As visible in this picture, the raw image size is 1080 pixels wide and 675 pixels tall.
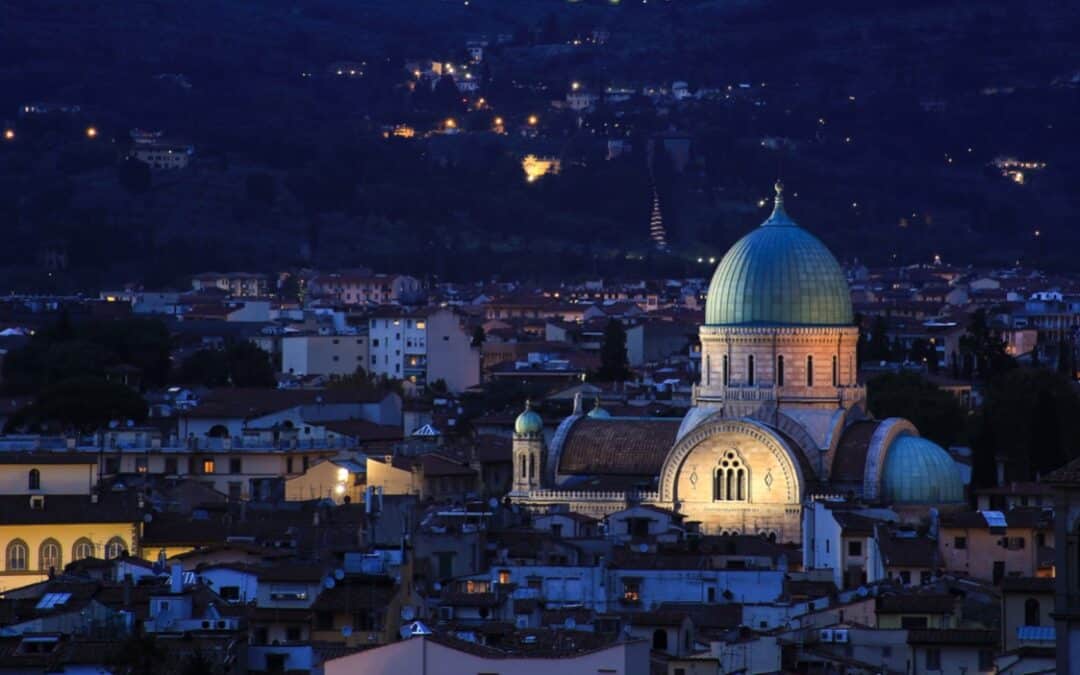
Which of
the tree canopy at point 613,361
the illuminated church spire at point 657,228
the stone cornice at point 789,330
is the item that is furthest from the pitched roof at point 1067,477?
the illuminated church spire at point 657,228

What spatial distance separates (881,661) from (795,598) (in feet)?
24.5

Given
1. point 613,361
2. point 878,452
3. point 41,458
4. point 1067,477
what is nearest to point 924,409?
point 878,452

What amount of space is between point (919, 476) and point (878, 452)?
950 mm

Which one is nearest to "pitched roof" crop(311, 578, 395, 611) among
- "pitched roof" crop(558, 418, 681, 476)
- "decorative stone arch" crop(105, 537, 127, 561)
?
"decorative stone arch" crop(105, 537, 127, 561)

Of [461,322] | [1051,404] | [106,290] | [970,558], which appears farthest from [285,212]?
[970,558]

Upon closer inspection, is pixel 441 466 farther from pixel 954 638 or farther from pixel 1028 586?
pixel 954 638

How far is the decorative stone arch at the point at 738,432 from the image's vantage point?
67.9 m

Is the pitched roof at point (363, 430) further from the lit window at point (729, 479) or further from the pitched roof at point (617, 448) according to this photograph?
the lit window at point (729, 479)

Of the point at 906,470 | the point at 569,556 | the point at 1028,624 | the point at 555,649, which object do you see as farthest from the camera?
the point at 906,470

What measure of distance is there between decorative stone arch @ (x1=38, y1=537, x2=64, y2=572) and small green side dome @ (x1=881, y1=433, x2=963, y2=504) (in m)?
15.6

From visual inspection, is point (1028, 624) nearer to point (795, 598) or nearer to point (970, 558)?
point (795, 598)

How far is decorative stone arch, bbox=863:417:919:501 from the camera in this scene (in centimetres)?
6681

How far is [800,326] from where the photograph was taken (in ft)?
229

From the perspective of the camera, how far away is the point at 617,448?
2827 inches
